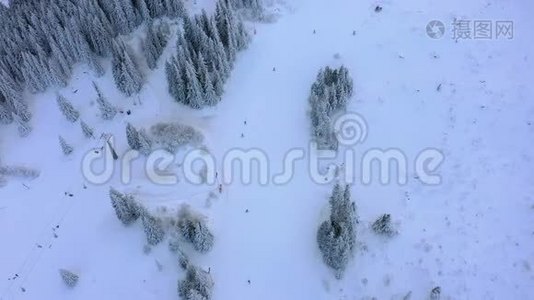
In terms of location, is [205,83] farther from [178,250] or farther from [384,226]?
[384,226]

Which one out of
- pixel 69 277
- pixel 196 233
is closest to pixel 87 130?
pixel 69 277

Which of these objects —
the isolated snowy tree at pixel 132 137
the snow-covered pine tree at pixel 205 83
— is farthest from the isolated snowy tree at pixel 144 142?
the snow-covered pine tree at pixel 205 83

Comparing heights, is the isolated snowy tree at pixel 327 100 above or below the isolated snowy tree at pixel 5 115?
above

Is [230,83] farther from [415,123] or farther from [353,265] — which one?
[353,265]

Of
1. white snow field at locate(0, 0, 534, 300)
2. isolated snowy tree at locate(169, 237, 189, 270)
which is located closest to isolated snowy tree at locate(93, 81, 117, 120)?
white snow field at locate(0, 0, 534, 300)

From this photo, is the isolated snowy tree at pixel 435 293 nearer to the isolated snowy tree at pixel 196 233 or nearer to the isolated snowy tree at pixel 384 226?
the isolated snowy tree at pixel 384 226

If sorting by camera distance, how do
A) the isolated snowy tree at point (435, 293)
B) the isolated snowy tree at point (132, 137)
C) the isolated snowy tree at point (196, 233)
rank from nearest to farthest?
1. the isolated snowy tree at point (435, 293)
2. the isolated snowy tree at point (196, 233)
3. the isolated snowy tree at point (132, 137)
